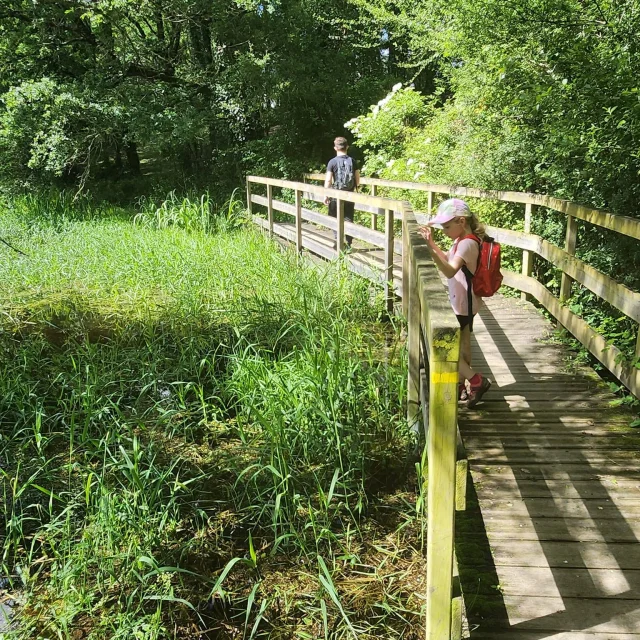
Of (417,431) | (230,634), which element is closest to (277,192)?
(417,431)

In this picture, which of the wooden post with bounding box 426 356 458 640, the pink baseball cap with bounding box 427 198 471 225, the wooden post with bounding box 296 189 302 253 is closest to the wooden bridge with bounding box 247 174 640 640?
the wooden post with bounding box 426 356 458 640

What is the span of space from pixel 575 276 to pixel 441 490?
353 cm

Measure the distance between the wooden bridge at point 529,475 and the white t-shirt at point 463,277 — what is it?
28cm

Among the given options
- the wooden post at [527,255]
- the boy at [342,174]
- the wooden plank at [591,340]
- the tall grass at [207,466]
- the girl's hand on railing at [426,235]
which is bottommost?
the tall grass at [207,466]

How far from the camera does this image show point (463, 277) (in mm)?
3982

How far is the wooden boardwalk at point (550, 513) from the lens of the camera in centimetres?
242

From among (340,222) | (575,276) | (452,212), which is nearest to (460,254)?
(452,212)

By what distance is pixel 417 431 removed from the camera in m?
3.77

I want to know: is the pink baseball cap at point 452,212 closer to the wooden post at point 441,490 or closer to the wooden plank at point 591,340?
the wooden plank at point 591,340

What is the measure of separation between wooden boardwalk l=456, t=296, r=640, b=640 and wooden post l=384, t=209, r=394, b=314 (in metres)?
1.52

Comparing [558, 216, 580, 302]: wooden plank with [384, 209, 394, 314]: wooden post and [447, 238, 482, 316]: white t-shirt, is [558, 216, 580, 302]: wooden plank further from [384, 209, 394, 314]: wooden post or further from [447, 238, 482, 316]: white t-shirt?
[447, 238, 482, 316]: white t-shirt

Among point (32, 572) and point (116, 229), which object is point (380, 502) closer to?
point (32, 572)

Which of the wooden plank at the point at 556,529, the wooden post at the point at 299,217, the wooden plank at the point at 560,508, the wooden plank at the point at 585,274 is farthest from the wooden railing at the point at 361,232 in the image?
the wooden plank at the point at 556,529

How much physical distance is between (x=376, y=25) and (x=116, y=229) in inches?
416
